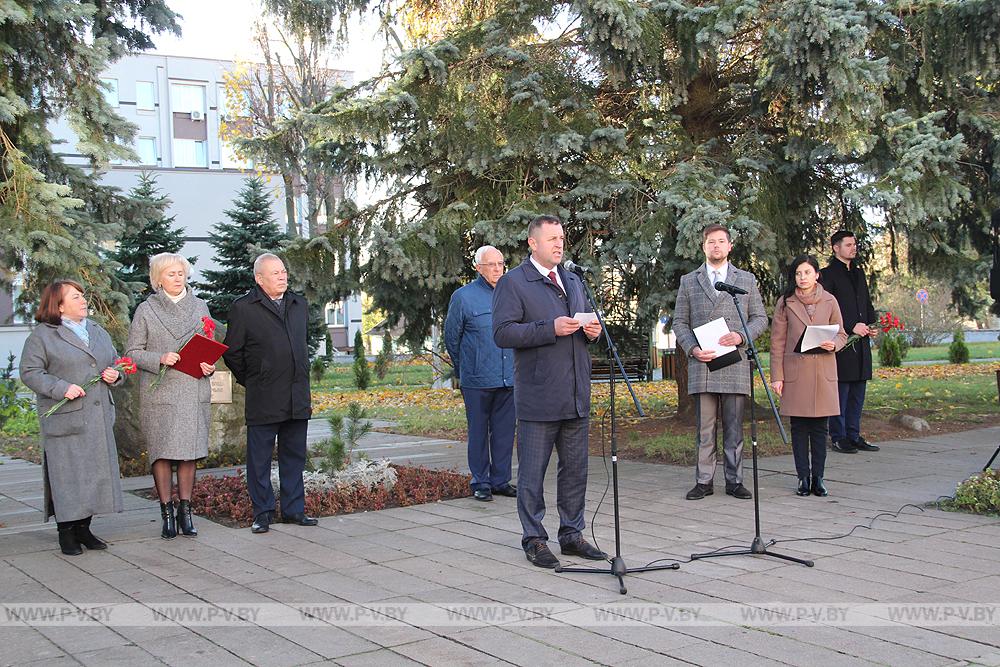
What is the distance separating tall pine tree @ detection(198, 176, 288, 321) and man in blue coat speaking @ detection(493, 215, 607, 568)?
20704mm

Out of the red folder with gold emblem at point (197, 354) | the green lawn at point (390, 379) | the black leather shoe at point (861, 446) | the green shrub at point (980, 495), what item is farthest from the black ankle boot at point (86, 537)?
the green lawn at point (390, 379)

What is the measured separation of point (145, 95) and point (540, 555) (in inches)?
1796

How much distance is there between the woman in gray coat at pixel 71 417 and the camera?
6.34 meters

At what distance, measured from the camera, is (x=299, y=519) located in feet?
23.4

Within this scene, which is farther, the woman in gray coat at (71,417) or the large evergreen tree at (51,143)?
the large evergreen tree at (51,143)

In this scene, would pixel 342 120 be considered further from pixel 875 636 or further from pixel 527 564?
pixel 875 636

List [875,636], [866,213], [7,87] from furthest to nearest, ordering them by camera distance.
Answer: [866,213] < [7,87] < [875,636]

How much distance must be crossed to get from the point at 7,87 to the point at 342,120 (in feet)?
10.9

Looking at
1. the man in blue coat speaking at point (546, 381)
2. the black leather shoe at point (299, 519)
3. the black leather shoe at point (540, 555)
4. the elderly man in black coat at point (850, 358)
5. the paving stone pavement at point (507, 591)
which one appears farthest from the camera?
the elderly man in black coat at point (850, 358)

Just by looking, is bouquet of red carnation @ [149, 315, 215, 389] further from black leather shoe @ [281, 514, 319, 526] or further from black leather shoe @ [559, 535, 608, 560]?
black leather shoe @ [559, 535, 608, 560]

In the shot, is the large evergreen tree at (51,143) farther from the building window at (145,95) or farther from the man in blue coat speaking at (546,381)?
the building window at (145,95)

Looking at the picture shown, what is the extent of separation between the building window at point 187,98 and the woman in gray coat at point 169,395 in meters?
42.7

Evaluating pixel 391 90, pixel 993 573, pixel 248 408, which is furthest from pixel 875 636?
pixel 391 90

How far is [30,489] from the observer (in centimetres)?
955
